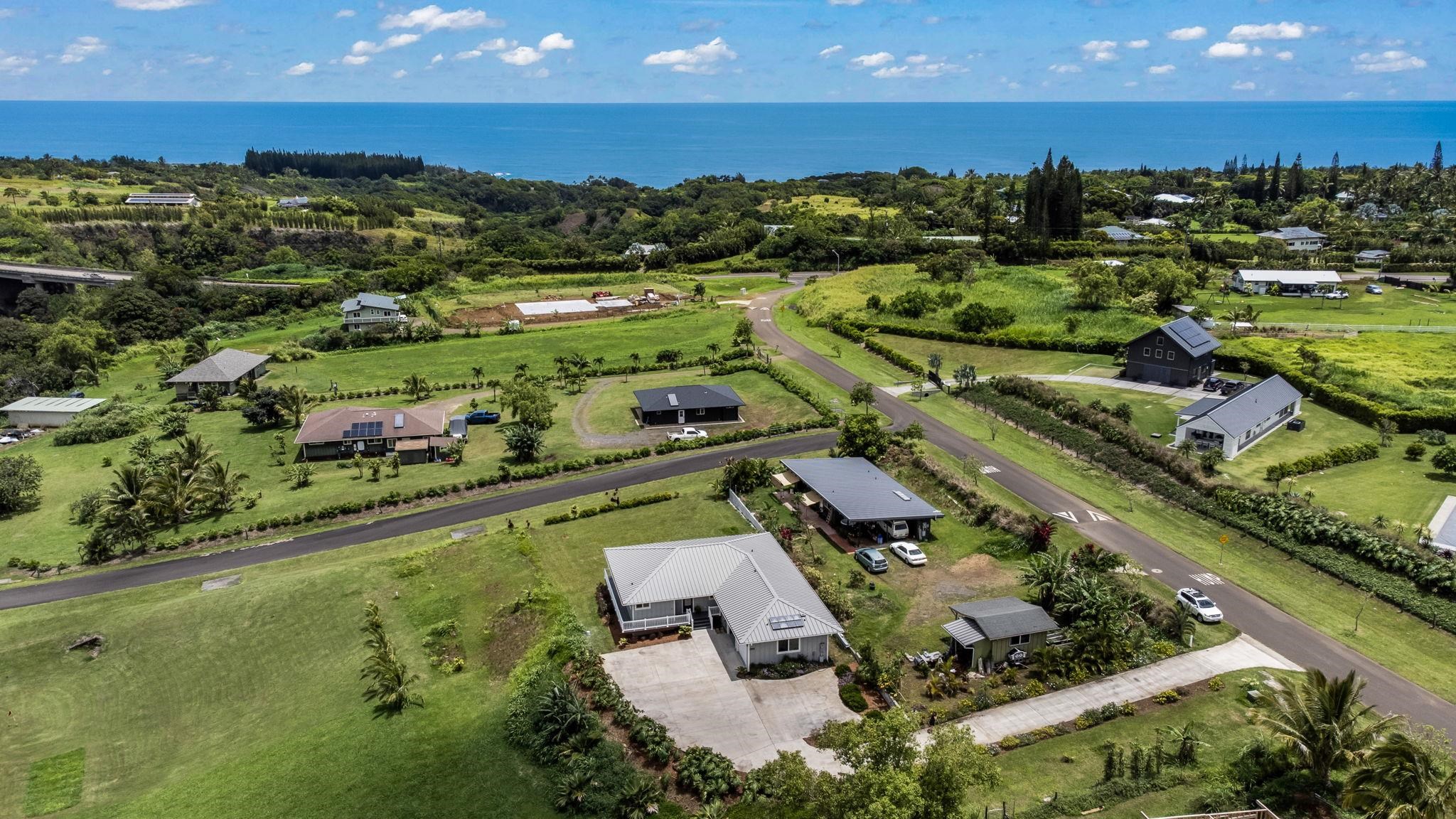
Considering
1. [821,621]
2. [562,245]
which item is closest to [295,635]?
[821,621]

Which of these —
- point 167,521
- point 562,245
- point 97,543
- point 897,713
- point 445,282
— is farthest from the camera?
point 562,245

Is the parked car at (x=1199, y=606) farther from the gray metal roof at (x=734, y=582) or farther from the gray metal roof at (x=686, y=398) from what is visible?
the gray metal roof at (x=686, y=398)

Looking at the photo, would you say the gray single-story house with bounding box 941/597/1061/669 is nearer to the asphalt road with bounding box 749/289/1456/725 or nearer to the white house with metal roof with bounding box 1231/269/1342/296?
the asphalt road with bounding box 749/289/1456/725

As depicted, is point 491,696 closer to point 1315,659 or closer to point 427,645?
point 427,645

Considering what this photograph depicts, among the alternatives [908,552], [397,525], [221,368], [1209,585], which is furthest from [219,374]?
[1209,585]

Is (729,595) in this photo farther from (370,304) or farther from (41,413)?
(370,304)

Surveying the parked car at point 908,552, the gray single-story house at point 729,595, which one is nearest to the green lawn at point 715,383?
the parked car at point 908,552
